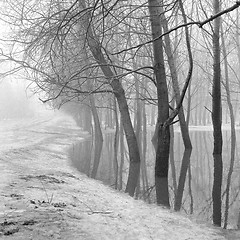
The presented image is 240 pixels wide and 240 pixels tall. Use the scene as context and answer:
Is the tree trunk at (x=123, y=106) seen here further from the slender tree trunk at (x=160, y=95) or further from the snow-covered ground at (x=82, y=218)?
the snow-covered ground at (x=82, y=218)

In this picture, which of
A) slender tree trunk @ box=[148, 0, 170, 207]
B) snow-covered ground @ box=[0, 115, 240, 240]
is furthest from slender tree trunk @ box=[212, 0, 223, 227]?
snow-covered ground @ box=[0, 115, 240, 240]

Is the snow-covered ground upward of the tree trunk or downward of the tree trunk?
downward

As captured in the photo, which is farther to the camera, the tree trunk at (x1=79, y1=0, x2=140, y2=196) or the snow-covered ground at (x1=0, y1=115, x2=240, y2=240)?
the tree trunk at (x1=79, y1=0, x2=140, y2=196)

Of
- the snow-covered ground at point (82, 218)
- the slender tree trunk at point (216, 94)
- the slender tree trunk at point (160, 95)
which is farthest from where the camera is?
the slender tree trunk at point (216, 94)

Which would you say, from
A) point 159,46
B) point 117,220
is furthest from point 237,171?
point 117,220

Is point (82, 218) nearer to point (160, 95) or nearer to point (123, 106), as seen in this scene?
point (160, 95)

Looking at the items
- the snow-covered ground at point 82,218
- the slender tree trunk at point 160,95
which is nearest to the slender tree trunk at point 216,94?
the slender tree trunk at point 160,95

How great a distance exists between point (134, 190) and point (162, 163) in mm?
1097

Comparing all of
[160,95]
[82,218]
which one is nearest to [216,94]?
[160,95]

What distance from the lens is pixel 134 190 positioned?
27.0ft

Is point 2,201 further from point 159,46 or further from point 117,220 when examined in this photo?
point 159,46

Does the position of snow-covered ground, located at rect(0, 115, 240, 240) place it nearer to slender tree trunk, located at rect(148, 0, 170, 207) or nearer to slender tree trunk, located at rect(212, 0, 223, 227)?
slender tree trunk, located at rect(148, 0, 170, 207)

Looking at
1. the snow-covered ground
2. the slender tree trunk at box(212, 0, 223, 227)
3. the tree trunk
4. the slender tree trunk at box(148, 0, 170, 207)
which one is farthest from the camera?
the slender tree trunk at box(212, 0, 223, 227)

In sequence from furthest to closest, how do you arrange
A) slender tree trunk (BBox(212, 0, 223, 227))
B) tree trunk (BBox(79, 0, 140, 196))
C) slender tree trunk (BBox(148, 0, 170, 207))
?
slender tree trunk (BBox(212, 0, 223, 227)) < tree trunk (BBox(79, 0, 140, 196)) < slender tree trunk (BBox(148, 0, 170, 207))
